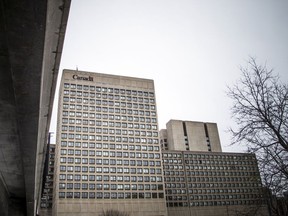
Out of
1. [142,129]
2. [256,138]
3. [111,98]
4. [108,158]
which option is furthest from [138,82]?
[256,138]

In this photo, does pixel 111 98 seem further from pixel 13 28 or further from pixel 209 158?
pixel 13 28

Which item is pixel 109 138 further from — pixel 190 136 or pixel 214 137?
pixel 214 137

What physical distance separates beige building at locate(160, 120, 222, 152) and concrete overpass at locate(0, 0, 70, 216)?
396 ft

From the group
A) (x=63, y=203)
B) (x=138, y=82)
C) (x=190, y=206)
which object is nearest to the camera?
(x=63, y=203)

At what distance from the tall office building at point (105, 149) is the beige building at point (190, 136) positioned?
91.0 feet

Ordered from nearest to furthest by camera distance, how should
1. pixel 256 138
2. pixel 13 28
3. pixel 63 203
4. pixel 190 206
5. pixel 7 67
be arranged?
pixel 13 28 → pixel 7 67 → pixel 256 138 → pixel 63 203 → pixel 190 206

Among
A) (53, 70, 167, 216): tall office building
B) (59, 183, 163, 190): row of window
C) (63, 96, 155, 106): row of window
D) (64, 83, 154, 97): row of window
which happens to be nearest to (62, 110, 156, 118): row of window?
(53, 70, 167, 216): tall office building

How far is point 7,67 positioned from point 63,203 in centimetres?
8128

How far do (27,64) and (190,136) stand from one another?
129 metres

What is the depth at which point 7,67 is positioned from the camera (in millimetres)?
4020

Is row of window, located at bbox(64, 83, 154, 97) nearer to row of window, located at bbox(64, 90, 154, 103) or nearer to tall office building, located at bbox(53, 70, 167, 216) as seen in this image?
tall office building, located at bbox(53, 70, 167, 216)

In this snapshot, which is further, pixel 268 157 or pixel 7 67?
pixel 268 157

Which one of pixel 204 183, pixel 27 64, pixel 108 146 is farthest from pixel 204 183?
pixel 27 64

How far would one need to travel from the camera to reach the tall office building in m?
80.1
